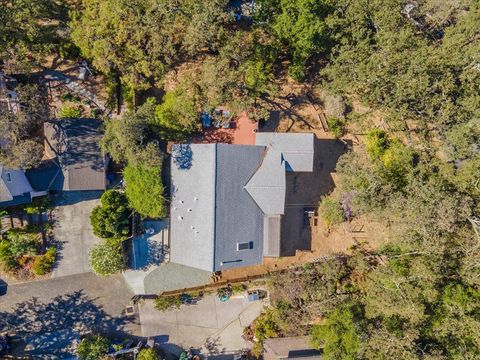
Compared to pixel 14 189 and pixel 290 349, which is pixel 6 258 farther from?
pixel 290 349

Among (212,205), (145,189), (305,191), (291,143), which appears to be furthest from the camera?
(305,191)

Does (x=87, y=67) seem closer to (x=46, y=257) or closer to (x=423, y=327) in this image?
(x=46, y=257)

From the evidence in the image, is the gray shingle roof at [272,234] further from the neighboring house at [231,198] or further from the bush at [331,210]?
the bush at [331,210]

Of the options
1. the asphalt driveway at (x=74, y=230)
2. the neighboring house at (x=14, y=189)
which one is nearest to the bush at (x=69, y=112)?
the neighboring house at (x=14, y=189)

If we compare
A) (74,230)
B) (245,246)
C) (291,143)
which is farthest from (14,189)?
(291,143)

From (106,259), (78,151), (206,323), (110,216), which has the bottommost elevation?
(206,323)

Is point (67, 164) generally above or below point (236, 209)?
above

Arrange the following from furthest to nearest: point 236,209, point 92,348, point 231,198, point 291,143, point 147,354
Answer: point 147,354 < point 92,348 < point 291,143 < point 236,209 < point 231,198

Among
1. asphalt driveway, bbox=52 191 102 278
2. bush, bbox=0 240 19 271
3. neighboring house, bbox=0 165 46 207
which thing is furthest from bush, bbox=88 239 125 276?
bush, bbox=0 240 19 271
